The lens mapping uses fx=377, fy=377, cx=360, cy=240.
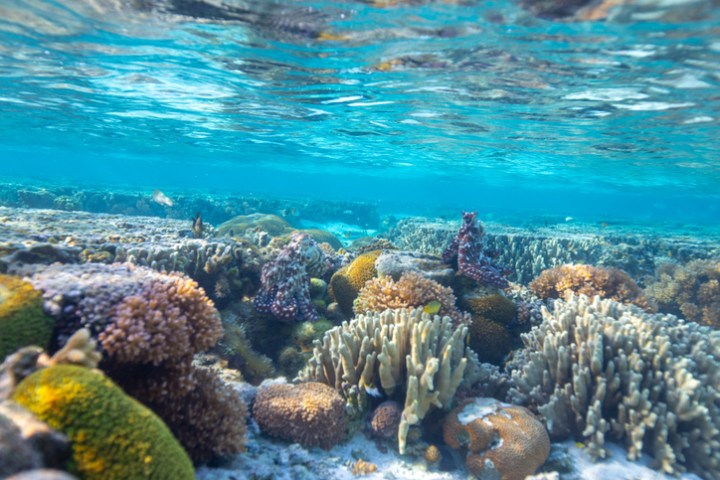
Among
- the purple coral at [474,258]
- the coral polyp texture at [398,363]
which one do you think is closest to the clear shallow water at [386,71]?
the purple coral at [474,258]

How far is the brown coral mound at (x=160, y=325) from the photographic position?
288 cm

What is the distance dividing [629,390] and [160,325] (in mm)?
5041

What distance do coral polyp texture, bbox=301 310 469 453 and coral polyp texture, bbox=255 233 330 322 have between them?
1.38 meters

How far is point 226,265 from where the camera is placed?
718 centimetres

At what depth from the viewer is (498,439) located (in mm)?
4145

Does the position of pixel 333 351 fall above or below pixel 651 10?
below

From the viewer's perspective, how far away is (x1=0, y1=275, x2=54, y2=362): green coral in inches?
105

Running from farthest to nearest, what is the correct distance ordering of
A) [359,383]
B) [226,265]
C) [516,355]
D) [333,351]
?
[226,265] < [516,355] < [333,351] < [359,383]

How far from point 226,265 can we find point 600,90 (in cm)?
1413

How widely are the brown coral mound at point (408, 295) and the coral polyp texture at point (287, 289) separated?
1039 millimetres

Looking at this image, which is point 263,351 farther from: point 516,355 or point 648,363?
point 648,363

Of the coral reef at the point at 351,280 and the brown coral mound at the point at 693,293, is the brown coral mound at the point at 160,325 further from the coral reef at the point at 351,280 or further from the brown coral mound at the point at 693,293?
the brown coral mound at the point at 693,293

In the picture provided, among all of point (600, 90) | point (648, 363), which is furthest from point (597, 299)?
point (600, 90)

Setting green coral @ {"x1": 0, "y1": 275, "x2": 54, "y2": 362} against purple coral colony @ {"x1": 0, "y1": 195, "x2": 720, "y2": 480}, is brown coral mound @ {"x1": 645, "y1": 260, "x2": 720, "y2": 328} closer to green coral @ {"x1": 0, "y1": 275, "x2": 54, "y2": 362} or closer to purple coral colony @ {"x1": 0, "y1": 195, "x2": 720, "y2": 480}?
purple coral colony @ {"x1": 0, "y1": 195, "x2": 720, "y2": 480}
